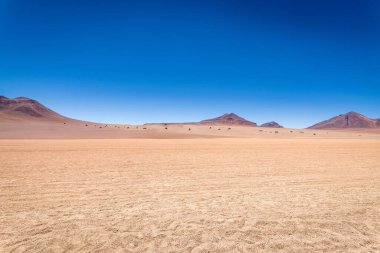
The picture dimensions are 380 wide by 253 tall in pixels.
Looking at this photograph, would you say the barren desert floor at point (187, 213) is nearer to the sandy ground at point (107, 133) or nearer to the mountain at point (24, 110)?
the sandy ground at point (107, 133)

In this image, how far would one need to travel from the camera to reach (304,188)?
30.2ft

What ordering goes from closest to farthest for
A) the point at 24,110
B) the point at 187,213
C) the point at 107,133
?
the point at 187,213
the point at 107,133
the point at 24,110

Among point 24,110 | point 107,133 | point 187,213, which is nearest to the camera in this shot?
point 187,213

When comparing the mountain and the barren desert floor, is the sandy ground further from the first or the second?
the mountain

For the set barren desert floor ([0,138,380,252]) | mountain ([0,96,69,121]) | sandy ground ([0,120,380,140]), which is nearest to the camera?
barren desert floor ([0,138,380,252])

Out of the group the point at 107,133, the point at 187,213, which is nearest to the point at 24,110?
the point at 107,133

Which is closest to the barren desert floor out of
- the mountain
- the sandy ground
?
the sandy ground

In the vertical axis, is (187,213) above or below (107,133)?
below

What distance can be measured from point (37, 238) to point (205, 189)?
17.6 feet

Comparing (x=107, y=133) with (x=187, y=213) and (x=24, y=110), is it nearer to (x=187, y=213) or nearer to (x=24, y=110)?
(x=187, y=213)

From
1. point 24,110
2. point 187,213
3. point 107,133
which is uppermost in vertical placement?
point 24,110

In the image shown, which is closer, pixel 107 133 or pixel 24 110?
pixel 107 133

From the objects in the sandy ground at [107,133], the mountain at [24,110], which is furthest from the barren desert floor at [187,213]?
the mountain at [24,110]

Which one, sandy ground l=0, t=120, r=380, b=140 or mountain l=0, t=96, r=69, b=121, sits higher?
mountain l=0, t=96, r=69, b=121
